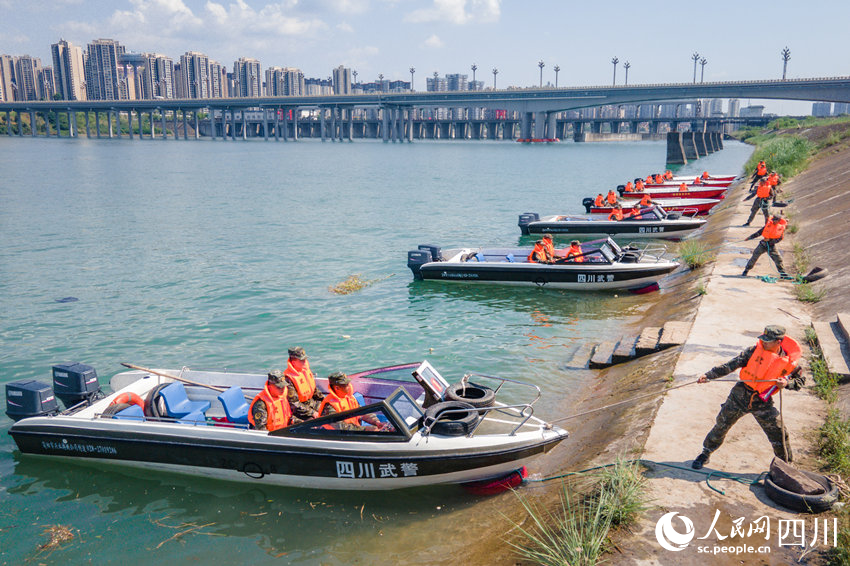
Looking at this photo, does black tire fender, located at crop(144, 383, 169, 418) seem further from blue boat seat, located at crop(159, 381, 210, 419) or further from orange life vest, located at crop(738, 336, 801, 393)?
orange life vest, located at crop(738, 336, 801, 393)

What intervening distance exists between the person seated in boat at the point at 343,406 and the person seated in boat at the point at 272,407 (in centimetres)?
59

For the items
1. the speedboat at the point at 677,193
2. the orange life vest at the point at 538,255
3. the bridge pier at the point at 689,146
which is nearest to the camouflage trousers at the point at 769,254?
the orange life vest at the point at 538,255

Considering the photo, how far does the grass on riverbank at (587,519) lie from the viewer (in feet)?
21.2

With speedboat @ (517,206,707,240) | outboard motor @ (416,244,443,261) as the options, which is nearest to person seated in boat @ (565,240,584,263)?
outboard motor @ (416,244,443,261)

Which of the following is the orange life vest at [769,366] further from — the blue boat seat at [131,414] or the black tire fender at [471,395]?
the blue boat seat at [131,414]

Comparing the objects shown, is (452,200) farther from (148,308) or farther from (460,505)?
(460,505)

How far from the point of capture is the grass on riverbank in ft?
21.2

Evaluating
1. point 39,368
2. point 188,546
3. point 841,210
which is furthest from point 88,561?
point 841,210

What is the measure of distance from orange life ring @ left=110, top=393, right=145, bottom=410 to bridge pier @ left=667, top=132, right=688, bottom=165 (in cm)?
9064

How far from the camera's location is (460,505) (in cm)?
905

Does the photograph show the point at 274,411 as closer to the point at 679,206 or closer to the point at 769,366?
the point at 769,366

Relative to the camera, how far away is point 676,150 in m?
90.4

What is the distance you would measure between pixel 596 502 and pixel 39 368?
13.4 metres

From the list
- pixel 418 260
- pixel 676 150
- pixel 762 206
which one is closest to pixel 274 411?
pixel 418 260
